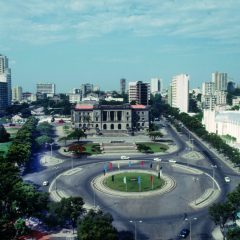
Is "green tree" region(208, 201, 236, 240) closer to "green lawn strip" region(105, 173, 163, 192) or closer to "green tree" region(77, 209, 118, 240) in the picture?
"green tree" region(77, 209, 118, 240)

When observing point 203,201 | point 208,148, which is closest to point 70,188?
point 203,201

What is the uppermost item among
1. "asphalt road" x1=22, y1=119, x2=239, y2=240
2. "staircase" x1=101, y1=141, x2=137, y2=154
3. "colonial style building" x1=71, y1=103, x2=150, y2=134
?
"colonial style building" x1=71, y1=103, x2=150, y2=134

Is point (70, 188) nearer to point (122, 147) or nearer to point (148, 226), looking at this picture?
point (148, 226)

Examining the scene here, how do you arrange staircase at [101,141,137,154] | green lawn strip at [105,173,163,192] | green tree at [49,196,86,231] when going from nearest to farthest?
green tree at [49,196,86,231], green lawn strip at [105,173,163,192], staircase at [101,141,137,154]

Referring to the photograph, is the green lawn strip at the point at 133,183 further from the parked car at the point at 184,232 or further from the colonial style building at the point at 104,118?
the colonial style building at the point at 104,118

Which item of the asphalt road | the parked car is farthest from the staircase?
the parked car

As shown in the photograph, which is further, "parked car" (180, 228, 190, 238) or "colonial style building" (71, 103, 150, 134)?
"colonial style building" (71, 103, 150, 134)

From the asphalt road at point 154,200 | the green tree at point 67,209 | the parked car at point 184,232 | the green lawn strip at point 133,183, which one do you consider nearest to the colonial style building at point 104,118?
the asphalt road at point 154,200
